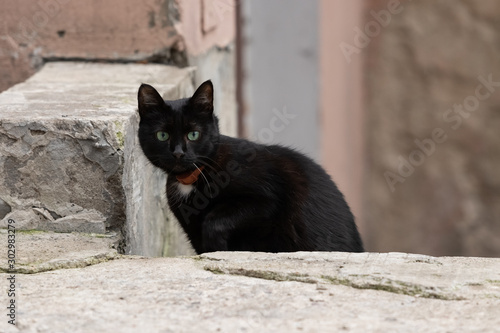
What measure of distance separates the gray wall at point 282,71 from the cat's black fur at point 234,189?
8.08 feet

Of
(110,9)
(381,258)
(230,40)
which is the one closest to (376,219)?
(230,40)

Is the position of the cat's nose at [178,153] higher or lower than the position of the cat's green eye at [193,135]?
lower

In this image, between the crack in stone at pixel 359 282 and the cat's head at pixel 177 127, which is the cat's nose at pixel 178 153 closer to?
the cat's head at pixel 177 127

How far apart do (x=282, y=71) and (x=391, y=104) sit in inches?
46.4

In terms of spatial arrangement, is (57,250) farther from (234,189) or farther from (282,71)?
(282,71)

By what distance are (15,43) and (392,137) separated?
11.4 ft

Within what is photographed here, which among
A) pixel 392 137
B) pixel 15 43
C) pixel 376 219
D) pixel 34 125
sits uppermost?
pixel 15 43

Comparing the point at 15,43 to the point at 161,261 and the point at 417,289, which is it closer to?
the point at 161,261

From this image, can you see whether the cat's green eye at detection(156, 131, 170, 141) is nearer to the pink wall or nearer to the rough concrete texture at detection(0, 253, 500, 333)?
the rough concrete texture at detection(0, 253, 500, 333)

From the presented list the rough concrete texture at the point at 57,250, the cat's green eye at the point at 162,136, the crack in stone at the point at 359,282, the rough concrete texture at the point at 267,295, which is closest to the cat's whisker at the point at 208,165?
the cat's green eye at the point at 162,136

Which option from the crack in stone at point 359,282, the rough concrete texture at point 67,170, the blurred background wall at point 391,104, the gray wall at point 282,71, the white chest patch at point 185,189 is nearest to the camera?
the crack in stone at point 359,282

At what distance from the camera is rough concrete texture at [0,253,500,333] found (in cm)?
171

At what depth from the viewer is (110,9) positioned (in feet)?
11.8

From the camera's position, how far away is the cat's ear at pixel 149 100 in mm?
2632
